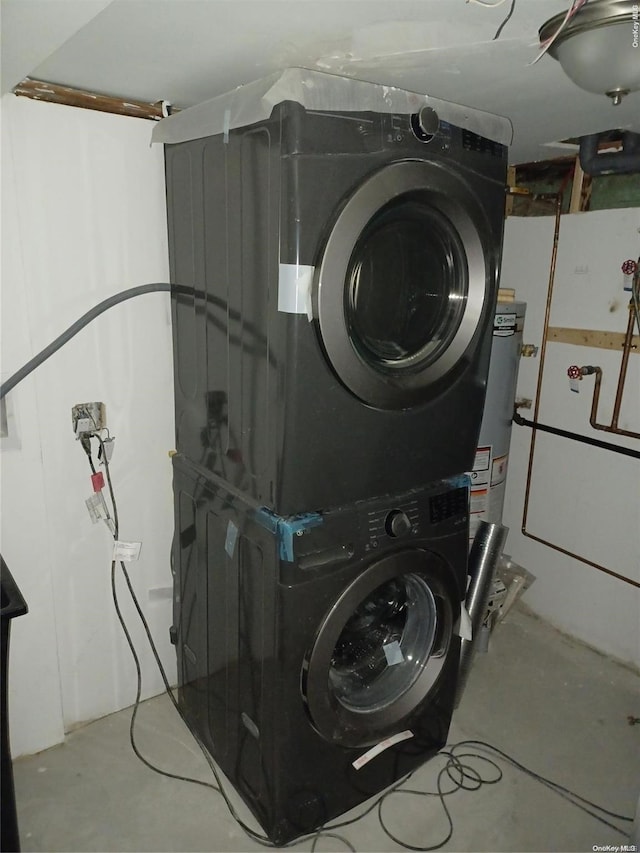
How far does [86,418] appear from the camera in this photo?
5.80ft

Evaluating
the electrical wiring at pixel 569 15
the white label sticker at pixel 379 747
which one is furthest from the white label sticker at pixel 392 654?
the electrical wiring at pixel 569 15

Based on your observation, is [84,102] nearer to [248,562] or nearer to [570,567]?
[248,562]

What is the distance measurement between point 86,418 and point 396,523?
973 mm

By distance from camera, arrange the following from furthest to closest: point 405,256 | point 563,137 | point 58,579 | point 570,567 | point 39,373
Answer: point 570,567 < point 563,137 < point 58,579 < point 39,373 < point 405,256

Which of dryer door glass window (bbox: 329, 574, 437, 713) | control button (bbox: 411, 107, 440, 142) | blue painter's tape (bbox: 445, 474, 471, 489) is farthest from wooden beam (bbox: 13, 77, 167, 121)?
dryer door glass window (bbox: 329, 574, 437, 713)

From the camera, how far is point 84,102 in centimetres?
159

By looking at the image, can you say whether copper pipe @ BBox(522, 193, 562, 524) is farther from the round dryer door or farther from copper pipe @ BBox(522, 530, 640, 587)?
the round dryer door

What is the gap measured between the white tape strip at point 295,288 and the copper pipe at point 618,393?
5.09 ft

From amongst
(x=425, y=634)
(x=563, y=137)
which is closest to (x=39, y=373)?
(x=425, y=634)

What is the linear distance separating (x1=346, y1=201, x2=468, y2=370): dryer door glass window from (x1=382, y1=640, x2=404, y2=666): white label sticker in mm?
847

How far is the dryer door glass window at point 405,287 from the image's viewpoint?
53.9 inches

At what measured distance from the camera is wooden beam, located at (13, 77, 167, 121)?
150 cm

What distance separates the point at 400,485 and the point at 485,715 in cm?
114

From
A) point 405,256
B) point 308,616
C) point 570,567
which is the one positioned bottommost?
point 570,567
